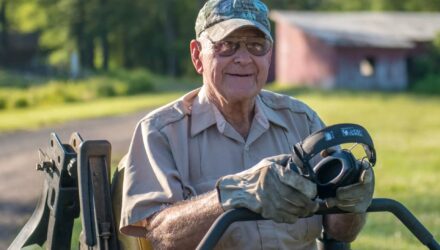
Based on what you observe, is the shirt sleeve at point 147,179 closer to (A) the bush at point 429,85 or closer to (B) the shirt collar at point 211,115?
(B) the shirt collar at point 211,115

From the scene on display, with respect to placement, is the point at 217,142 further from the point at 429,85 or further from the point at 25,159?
the point at 429,85

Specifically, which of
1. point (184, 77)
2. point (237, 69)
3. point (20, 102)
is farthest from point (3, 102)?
point (184, 77)

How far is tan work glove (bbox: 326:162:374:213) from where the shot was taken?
3139mm

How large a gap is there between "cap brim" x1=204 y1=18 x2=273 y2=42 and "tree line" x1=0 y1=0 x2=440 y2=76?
199 feet

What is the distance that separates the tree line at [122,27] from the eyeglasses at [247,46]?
60.6 metres

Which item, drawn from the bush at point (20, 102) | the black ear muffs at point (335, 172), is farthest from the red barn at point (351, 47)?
the black ear muffs at point (335, 172)

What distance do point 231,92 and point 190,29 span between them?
6782 centimetres

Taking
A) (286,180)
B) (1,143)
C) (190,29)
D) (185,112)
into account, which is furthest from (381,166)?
(190,29)

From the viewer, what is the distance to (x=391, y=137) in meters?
21.6

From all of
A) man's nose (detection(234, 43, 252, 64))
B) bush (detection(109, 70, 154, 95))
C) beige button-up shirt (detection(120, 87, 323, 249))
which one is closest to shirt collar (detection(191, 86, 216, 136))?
beige button-up shirt (detection(120, 87, 323, 249))

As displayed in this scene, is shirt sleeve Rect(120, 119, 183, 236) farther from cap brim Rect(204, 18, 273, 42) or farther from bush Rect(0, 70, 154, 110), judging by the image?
bush Rect(0, 70, 154, 110)

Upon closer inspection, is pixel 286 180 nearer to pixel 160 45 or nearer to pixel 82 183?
pixel 82 183

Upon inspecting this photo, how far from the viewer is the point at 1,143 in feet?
70.0

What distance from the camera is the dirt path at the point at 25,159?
11.3 meters
